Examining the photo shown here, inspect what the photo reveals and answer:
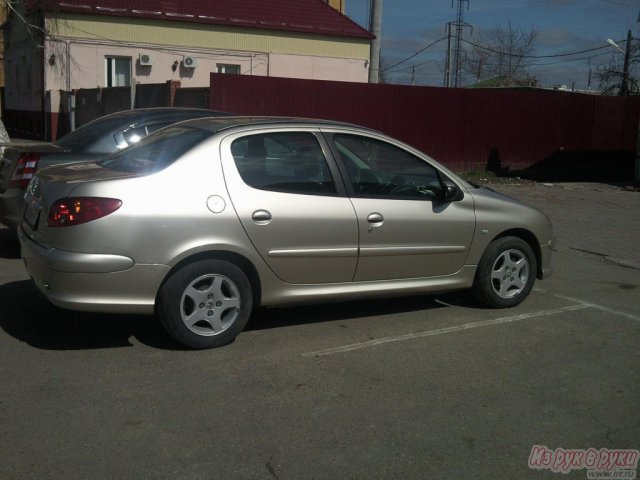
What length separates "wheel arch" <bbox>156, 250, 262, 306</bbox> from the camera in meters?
4.87

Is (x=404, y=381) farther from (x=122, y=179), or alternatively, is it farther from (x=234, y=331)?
(x=122, y=179)

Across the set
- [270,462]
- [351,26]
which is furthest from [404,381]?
[351,26]

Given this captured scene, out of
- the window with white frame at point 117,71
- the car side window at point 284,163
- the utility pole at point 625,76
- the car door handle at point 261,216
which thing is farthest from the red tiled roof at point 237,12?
the car door handle at point 261,216

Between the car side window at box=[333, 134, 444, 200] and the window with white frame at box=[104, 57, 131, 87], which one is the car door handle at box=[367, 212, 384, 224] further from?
the window with white frame at box=[104, 57, 131, 87]

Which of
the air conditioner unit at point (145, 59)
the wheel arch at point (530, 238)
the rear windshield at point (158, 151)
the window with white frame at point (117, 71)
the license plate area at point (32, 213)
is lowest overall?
the wheel arch at point (530, 238)

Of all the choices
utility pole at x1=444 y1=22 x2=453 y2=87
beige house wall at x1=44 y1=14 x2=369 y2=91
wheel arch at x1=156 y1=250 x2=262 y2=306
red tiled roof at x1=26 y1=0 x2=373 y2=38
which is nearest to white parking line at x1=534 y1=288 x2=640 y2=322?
wheel arch at x1=156 y1=250 x2=262 y2=306

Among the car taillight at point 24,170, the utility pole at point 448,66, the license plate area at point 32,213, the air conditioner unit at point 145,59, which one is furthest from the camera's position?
the utility pole at point 448,66

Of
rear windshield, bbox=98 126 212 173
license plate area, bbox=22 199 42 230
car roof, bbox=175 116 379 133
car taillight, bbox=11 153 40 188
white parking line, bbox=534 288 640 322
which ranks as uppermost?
car roof, bbox=175 116 379 133

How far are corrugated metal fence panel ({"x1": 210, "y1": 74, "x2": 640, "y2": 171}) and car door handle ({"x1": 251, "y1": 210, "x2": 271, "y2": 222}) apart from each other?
34.2ft

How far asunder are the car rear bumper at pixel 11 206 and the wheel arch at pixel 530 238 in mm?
4652

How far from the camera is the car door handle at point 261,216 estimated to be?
505 centimetres

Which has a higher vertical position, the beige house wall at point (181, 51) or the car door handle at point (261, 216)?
the beige house wall at point (181, 51)

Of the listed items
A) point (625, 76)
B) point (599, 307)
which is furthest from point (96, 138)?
point (625, 76)

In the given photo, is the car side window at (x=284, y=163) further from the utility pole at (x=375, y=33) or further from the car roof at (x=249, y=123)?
the utility pole at (x=375, y=33)
